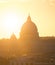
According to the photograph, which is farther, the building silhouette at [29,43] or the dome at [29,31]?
the dome at [29,31]

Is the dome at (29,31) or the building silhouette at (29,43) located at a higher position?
the dome at (29,31)

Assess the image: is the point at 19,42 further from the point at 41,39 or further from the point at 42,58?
the point at 42,58

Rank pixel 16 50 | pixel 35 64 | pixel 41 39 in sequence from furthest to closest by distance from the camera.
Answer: pixel 41 39 → pixel 16 50 → pixel 35 64

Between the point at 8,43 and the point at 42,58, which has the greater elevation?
the point at 8,43

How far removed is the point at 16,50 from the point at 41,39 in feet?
23.4

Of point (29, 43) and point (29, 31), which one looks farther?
point (29, 43)


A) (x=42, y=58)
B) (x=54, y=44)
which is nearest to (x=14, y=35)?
(x=54, y=44)

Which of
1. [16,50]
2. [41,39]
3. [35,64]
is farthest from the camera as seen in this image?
[41,39]

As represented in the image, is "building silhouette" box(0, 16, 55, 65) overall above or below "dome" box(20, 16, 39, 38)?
below

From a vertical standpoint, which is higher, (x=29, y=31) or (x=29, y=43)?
(x=29, y=31)

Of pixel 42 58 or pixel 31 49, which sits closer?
pixel 42 58

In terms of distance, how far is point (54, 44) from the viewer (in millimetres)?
84875

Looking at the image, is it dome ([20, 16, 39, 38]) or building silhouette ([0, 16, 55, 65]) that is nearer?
building silhouette ([0, 16, 55, 65])

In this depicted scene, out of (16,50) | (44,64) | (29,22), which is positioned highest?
(29,22)
